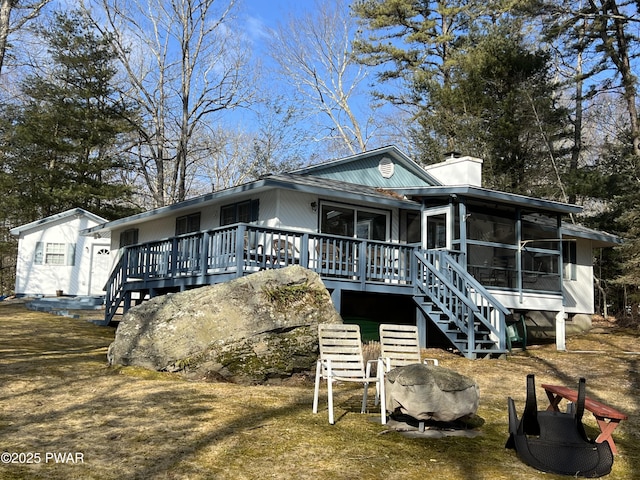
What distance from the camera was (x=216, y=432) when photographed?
5.44 meters

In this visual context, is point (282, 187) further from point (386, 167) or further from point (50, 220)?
point (50, 220)

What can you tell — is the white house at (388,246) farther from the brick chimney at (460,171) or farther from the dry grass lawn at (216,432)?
the dry grass lawn at (216,432)

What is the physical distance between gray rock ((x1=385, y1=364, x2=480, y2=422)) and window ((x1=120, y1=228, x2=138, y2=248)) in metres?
16.0

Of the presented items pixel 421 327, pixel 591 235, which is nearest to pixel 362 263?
pixel 421 327

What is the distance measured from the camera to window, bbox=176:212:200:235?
651 inches

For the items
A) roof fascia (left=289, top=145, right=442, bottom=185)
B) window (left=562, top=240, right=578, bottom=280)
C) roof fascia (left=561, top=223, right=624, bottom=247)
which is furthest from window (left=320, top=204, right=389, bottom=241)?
window (left=562, top=240, right=578, bottom=280)

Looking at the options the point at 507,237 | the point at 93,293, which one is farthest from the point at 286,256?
the point at 93,293

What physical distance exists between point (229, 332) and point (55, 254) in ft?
59.4

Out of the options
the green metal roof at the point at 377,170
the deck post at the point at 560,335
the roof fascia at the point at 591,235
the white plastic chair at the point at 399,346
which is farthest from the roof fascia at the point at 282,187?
the white plastic chair at the point at 399,346

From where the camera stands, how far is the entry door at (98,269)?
2356 cm

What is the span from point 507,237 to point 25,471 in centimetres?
1292

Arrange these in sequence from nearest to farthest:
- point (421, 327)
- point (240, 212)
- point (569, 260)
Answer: point (421, 327) → point (240, 212) → point (569, 260)

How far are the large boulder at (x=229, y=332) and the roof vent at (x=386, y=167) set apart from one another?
28.7 feet

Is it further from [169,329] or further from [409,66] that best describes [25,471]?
[409,66]
